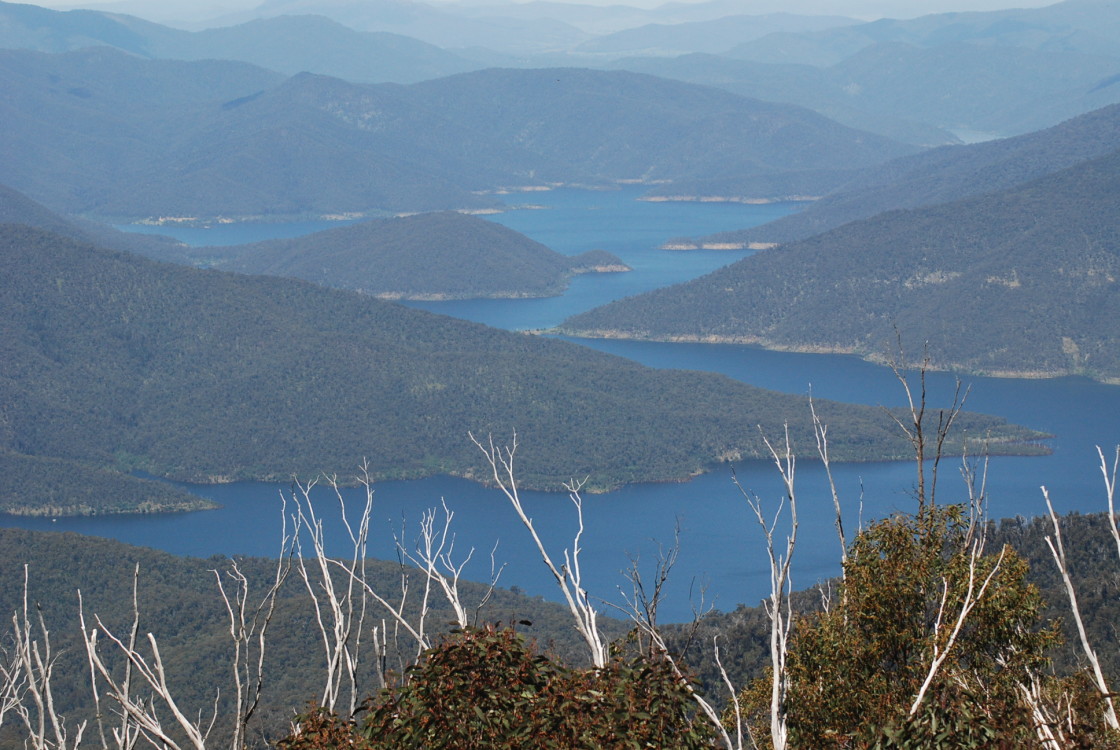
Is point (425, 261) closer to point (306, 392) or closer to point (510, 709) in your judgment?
point (306, 392)

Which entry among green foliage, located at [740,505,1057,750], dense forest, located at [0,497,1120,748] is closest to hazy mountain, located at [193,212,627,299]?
dense forest, located at [0,497,1120,748]

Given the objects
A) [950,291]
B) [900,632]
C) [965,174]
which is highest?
[900,632]

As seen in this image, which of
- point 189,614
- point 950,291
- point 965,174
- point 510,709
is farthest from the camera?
point 965,174

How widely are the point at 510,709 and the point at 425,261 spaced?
480 feet

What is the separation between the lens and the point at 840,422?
279 feet

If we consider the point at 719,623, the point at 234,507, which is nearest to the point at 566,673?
the point at 719,623

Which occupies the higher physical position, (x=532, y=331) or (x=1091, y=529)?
(x=1091, y=529)

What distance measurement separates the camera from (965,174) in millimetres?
168750

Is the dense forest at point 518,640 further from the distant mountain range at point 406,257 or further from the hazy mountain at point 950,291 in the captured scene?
the distant mountain range at point 406,257

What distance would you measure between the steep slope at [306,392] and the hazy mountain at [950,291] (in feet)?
67.7

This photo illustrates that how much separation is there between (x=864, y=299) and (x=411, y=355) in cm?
4319

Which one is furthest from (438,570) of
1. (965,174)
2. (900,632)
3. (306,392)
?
(965,174)

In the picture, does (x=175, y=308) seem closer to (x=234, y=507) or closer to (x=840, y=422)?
(x=234, y=507)

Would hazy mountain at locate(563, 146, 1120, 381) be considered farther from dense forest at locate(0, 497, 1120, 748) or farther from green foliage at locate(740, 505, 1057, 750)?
green foliage at locate(740, 505, 1057, 750)
